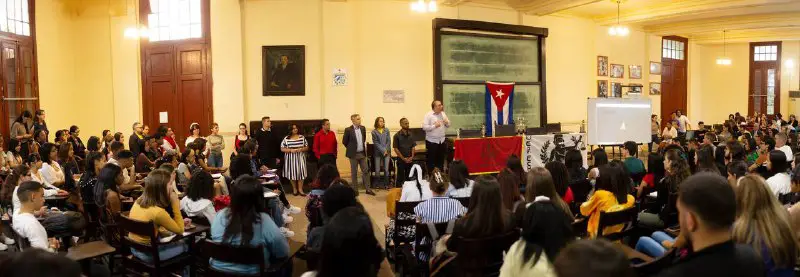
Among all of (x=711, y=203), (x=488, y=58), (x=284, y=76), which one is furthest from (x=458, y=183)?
(x=488, y=58)

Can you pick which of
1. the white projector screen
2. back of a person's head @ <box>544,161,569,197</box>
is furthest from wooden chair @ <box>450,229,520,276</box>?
the white projector screen

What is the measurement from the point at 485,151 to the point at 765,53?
627 inches

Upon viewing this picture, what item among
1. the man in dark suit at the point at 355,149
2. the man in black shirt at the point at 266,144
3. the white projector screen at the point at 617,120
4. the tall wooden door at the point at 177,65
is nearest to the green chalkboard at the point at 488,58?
the white projector screen at the point at 617,120

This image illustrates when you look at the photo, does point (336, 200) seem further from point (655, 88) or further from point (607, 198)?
point (655, 88)

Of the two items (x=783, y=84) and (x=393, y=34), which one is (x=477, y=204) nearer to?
(x=393, y=34)

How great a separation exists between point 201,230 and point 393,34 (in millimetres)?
8077

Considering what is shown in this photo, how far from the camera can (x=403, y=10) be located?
11938mm

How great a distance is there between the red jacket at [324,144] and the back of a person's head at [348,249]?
7.58 metres

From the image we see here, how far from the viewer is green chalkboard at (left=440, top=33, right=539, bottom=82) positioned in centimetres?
1226

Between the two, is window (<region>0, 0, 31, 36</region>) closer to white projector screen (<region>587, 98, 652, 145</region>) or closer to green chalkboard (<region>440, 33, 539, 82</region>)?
green chalkboard (<region>440, 33, 539, 82</region>)

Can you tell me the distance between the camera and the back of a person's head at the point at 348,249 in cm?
221

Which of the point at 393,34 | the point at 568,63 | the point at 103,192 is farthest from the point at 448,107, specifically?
the point at 103,192

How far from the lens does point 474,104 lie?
1273 cm

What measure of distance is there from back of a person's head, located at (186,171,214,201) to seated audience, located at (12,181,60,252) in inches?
41.9
